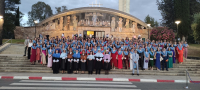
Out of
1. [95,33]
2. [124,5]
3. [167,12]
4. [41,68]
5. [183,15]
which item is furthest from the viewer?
[124,5]

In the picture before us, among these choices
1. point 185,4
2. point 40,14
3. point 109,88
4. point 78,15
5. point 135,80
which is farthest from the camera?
point 40,14

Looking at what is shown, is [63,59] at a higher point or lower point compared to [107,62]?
higher

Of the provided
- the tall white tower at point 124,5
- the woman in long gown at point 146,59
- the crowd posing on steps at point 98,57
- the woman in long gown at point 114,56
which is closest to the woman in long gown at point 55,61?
the crowd posing on steps at point 98,57

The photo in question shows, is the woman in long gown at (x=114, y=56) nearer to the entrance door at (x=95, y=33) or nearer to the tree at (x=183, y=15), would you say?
the entrance door at (x=95, y=33)

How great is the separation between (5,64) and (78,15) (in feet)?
45.9

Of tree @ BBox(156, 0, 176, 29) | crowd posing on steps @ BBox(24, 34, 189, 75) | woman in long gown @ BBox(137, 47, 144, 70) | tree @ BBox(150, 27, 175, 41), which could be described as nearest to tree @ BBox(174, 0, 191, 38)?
tree @ BBox(156, 0, 176, 29)

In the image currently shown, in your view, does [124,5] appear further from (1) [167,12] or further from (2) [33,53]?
(2) [33,53]

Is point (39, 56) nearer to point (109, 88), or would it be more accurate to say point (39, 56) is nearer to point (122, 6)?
point (109, 88)

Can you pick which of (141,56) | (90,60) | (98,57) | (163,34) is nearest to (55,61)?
(90,60)

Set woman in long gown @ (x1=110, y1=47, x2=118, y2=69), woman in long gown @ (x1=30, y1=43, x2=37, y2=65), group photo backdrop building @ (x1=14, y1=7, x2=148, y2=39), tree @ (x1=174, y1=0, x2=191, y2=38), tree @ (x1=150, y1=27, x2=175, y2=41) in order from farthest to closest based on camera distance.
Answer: tree @ (x1=174, y1=0, x2=191, y2=38)
group photo backdrop building @ (x1=14, y1=7, x2=148, y2=39)
tree @ (x1=150, y1=27, x2=175, y2=41)
woman in long gown @ (x1=30, y1=43, x2=37, y2=65)
woman in long gown @ (x1=110, y1=47, x2=118, y2=69)

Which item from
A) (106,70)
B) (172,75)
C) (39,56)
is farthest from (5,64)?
(172,75)

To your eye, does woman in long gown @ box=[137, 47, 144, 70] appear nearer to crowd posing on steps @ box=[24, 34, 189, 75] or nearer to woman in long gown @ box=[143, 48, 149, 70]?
crowd posing on steps @ box=[24, 34, 189, 75]

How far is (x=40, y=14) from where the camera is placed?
66.1 meters

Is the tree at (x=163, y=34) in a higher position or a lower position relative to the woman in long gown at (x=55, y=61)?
higher
